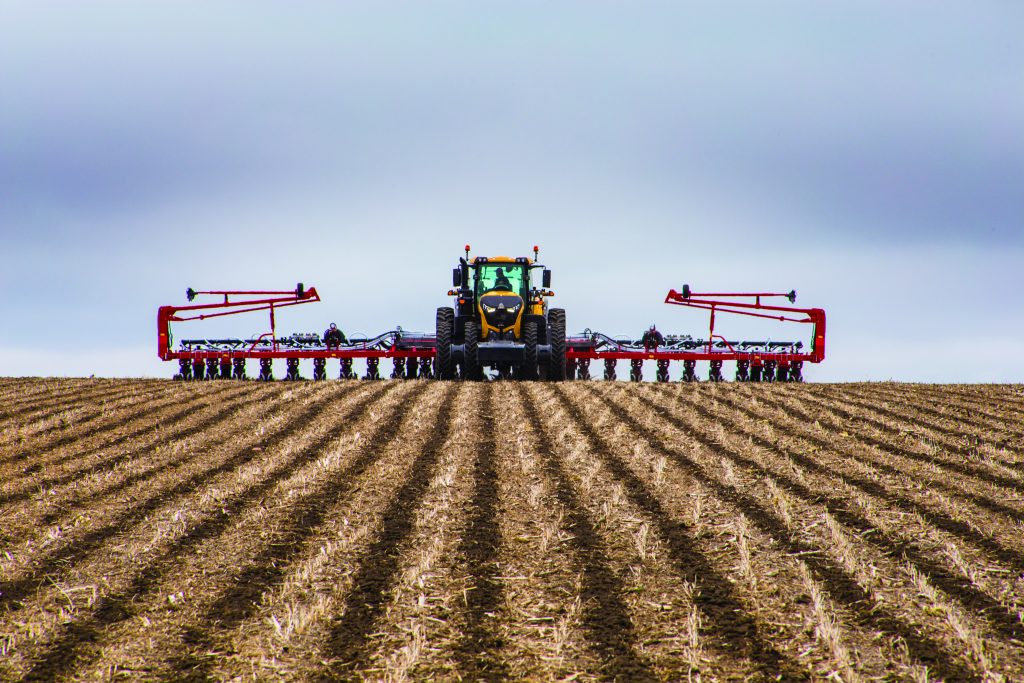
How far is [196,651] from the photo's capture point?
169 inches

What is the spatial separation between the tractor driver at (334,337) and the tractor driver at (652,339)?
6784mm

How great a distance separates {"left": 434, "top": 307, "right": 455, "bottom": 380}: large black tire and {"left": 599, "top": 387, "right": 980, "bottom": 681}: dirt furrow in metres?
7.82

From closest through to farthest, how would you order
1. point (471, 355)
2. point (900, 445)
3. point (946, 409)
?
point (900, 445), point (946, 409), point (471, 355)

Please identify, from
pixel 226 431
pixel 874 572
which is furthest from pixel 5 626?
pixel 874 572

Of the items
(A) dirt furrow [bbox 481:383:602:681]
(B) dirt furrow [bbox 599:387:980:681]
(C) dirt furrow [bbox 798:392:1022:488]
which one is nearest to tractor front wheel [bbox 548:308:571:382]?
(C) dirt furrow [bbox 798:392:1022:488]

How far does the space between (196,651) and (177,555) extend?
4.37ft

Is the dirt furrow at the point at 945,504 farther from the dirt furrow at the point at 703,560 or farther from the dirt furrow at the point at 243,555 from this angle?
the dirt furrow at the point at 243,555

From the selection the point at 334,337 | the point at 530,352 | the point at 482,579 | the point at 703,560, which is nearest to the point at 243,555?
the point at 482,579

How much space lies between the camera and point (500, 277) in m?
16.3

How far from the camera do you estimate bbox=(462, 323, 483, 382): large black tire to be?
15070mm

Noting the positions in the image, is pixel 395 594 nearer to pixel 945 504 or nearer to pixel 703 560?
pixel 703 560

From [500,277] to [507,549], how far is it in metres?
11.2

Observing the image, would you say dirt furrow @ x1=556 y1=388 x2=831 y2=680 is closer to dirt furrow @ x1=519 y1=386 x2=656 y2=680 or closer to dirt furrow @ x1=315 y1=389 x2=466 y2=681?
dirt furrow @ x1=519 y1=386 x2=656 y2=680

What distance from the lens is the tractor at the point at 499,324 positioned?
49.6ft
